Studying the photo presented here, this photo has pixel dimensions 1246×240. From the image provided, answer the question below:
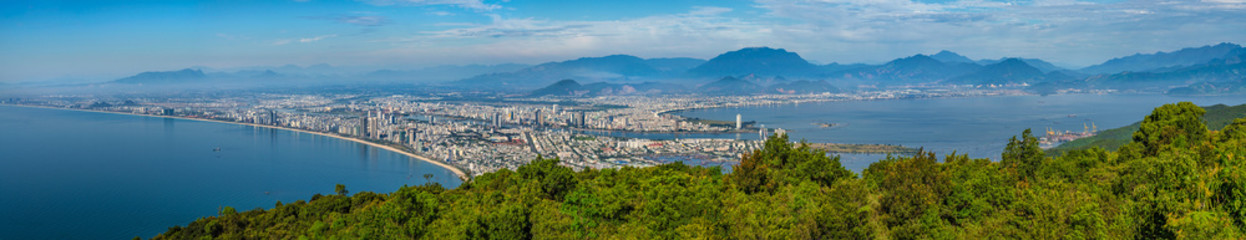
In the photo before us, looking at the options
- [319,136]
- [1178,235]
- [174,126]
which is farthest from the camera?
[174,126]

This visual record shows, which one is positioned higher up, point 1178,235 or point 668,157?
point 1178,235

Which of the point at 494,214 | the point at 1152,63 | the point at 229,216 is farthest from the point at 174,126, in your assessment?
the point at 1152,63

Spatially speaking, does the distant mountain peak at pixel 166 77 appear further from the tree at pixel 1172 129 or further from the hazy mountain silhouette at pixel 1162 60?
the hazy mountain silhouette at pixel 1162 60

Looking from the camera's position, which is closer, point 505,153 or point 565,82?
point 505,153

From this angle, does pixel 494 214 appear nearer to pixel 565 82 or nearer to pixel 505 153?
pixel 505 153

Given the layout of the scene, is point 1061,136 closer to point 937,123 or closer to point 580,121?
point 937,123

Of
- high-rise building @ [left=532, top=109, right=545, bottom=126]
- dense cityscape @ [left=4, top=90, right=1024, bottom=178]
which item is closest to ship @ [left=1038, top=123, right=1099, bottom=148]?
dense cityscape @ [left=4, top=90, right=1024, bottom=178]
